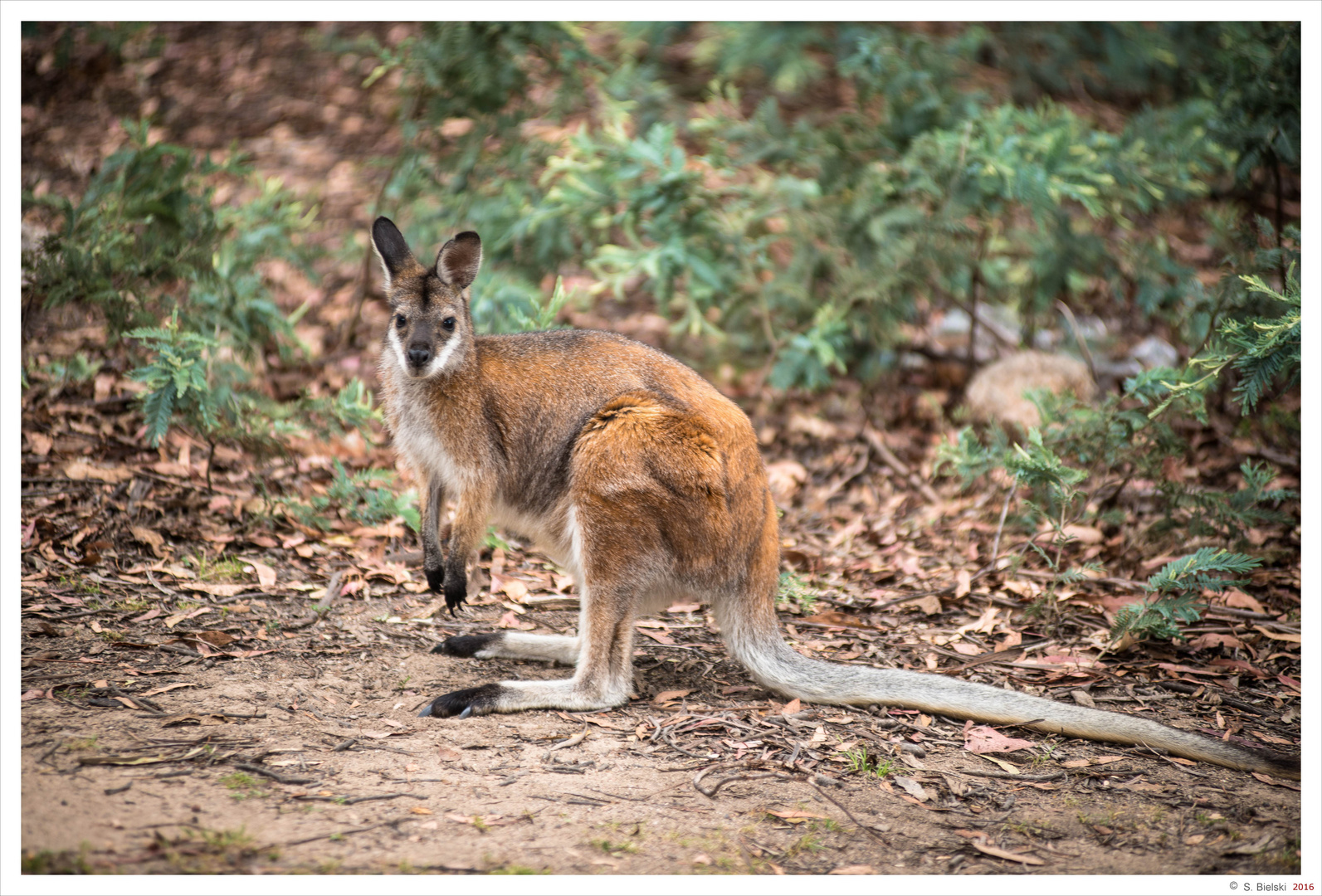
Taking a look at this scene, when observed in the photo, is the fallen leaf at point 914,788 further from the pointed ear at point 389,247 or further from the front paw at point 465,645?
the pointed ear at point 389,247

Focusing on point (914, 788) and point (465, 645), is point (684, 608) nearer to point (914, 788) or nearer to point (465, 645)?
point (465, 645)

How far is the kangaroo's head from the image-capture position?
Result: 4188mm

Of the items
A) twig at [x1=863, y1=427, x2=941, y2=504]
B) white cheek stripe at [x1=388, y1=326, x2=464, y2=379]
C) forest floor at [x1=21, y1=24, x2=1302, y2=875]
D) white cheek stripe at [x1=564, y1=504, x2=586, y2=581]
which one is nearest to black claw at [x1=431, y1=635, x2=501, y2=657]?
forest floor at [x1=21, y1=24, x2=1302, y2=875]

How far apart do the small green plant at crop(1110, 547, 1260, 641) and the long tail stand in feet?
2.80

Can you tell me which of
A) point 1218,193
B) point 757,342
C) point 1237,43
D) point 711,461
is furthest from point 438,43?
point 1218,193

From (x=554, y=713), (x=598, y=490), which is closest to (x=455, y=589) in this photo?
(x=554, y=713)

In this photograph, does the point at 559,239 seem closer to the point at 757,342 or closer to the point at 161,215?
the point at 757,342

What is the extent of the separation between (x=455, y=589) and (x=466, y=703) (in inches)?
19.8

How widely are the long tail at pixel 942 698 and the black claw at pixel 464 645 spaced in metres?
1.05

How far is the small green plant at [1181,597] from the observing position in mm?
4508

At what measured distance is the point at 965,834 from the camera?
3.35 m

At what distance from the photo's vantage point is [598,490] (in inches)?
161

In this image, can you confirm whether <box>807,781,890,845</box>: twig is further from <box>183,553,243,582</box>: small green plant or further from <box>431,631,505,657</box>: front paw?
<box>183,553,243,582</box>: small green plant

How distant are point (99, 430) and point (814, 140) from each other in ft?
17.7
